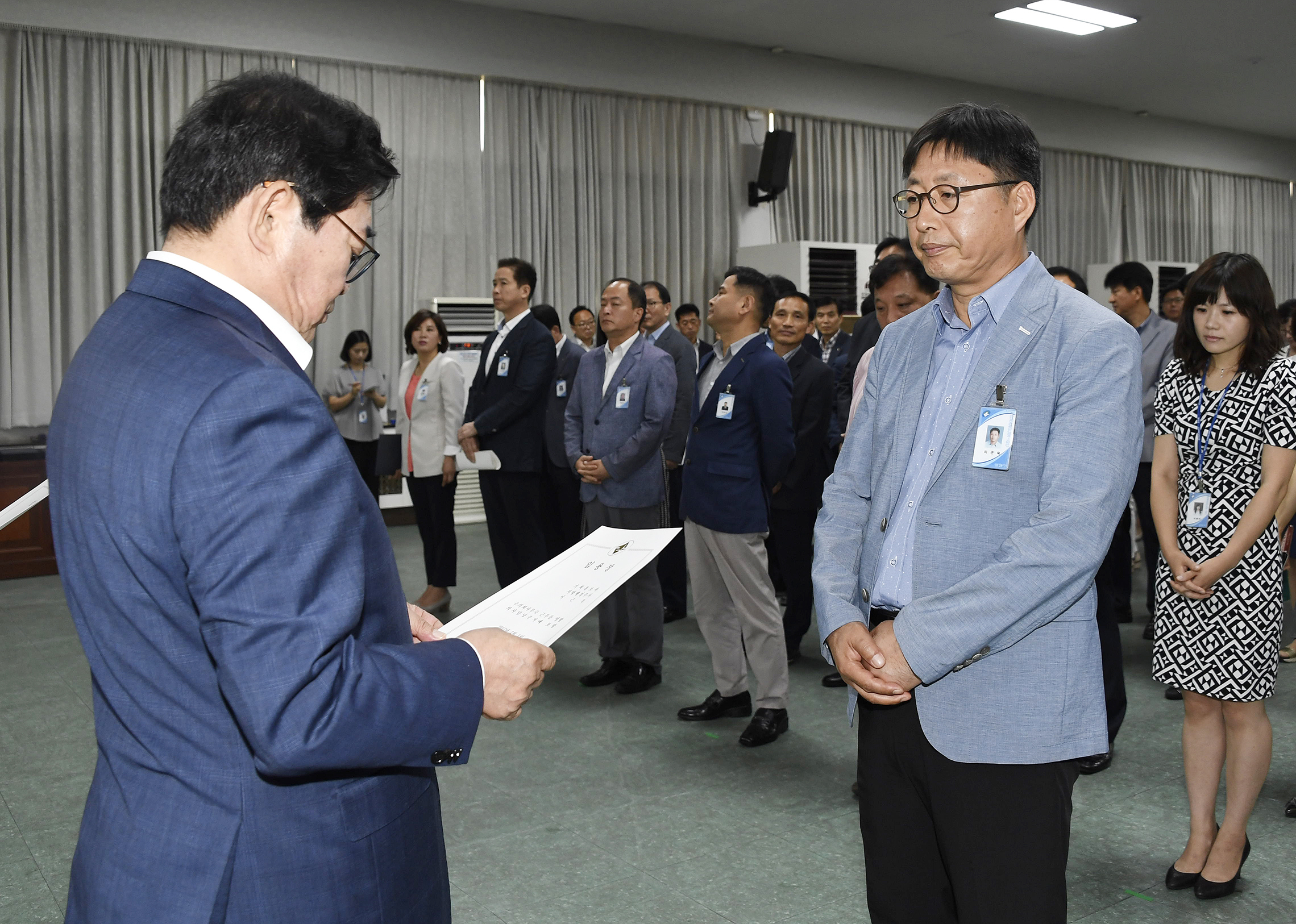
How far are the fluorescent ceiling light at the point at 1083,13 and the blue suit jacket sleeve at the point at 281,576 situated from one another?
28.3 feet

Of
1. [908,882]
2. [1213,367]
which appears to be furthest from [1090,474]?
[1213,367]

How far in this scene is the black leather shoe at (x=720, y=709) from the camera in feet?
12.4

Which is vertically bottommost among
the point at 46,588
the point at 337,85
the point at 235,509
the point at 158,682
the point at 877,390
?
the point at 46,588

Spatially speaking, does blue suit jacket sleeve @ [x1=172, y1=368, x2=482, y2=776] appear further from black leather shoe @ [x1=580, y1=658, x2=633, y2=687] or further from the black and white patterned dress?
black leather shoe @ [x1=580, y1=658, x2=633, y2=687]

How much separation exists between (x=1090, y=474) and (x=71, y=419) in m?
1.21

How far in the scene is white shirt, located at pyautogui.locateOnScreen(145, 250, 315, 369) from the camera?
39.6 inches

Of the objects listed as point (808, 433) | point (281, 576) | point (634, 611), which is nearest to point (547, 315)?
point (808, 433)

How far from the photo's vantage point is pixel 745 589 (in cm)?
358

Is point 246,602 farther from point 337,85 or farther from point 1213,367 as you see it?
point 337,85

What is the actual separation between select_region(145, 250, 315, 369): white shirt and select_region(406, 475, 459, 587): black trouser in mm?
4436

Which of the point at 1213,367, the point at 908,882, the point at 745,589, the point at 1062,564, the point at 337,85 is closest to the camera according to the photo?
the point at 1062,564

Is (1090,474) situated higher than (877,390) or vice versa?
(877,390)

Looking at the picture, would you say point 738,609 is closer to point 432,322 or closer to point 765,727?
point 765,727

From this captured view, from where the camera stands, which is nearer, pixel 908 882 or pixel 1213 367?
pixel 908 882
